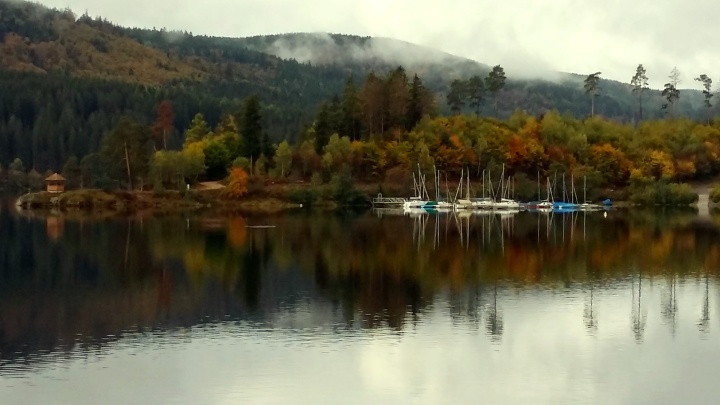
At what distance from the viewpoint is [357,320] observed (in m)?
37.7

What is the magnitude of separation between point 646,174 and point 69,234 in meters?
88.3

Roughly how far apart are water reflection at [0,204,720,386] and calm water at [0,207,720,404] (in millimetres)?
180

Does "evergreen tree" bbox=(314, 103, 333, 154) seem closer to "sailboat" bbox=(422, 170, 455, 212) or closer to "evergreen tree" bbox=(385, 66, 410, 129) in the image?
"evergreen tree" bbox=(385, 66, 410, 129)

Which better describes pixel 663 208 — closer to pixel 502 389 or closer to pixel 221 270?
pixel 221 270

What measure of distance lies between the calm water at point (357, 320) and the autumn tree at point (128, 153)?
4509 cm

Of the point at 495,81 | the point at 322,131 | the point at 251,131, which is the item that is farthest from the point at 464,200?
the point at 495,81

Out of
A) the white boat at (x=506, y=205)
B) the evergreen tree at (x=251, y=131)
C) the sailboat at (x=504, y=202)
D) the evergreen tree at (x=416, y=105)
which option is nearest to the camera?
the white boat at (x=506, y=205)

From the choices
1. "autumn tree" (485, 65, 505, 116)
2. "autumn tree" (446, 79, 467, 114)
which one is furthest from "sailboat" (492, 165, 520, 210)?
"autumn tree" (485, 65, 505, 116)

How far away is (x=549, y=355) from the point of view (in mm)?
31922

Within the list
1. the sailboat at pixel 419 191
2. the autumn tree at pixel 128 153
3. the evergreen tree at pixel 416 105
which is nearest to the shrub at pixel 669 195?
the sailboat at pixel 419 191

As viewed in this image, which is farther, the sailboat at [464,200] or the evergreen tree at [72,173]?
the evergreen tree at [72,173]

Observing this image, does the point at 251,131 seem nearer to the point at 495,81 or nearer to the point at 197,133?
the point at 197,133

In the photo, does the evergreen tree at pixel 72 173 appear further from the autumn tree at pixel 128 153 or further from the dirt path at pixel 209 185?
the dirt path at pixel 209 185

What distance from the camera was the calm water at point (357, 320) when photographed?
2777 cm
